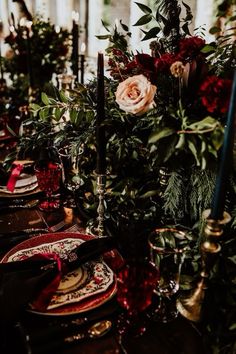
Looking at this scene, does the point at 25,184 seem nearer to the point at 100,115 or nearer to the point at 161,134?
the point at 100,115

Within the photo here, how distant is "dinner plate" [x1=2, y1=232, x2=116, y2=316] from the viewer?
0.68m

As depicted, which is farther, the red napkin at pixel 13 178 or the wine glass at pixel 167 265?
the red napkin at pixel 13 178

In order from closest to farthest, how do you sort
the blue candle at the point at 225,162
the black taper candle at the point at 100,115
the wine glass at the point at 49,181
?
the blue candle at the point at 225,162
the black taper candle at the point at 100,115
the wine glass at the point at 49,181

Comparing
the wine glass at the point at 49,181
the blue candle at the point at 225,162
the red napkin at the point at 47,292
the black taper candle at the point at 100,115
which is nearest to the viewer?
the blue candle at the point at 225,162

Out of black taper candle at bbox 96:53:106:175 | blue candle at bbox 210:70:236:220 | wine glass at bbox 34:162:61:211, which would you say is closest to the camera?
blue candle at bbox 210:70:236:220

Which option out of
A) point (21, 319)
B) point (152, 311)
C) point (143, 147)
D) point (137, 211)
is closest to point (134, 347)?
point (152, 311)

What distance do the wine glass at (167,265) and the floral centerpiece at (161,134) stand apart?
45 mm

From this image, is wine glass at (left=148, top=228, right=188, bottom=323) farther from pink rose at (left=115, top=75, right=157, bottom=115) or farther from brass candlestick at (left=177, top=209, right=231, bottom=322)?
pink rose at (left=115, top=75, right=157, bottom=115)

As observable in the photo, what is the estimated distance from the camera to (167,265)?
80 cm

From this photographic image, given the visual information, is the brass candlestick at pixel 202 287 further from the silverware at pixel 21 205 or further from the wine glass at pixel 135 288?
the silverware at pixel 21 205

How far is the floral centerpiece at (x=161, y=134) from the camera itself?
0.70 metres

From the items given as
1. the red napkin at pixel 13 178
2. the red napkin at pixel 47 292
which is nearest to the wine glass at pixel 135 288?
the red napkin at pixel 47 292

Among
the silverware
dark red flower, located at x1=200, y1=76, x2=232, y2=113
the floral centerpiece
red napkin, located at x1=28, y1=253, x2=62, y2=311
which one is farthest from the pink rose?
the silverware

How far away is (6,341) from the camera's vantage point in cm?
62
